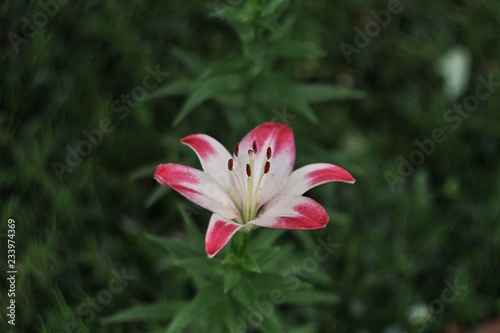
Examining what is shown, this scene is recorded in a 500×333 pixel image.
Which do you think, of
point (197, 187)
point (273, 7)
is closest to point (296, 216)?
point (197, 187)

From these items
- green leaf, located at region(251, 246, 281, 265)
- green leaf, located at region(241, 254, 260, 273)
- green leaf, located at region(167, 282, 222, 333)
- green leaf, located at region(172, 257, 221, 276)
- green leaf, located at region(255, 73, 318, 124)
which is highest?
green leaf, located at region(255, 73, 318, 124)

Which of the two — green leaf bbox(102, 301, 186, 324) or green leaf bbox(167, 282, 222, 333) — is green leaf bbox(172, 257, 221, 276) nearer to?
green leaf bbox(167, 282, 222, 333)

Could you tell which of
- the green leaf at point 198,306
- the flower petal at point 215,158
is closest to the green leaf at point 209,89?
the flower petal at point 215,158

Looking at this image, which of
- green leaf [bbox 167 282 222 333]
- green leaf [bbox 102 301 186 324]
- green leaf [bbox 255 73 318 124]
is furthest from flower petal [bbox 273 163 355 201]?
green leaf [bbox 102 301 186 324]

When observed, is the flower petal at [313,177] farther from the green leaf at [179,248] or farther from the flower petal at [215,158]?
the green leaf at [179,248]

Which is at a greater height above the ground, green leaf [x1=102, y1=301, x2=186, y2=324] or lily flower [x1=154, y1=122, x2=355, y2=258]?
lily flower [x1=154, y1=122, x2=355, y2=258]
